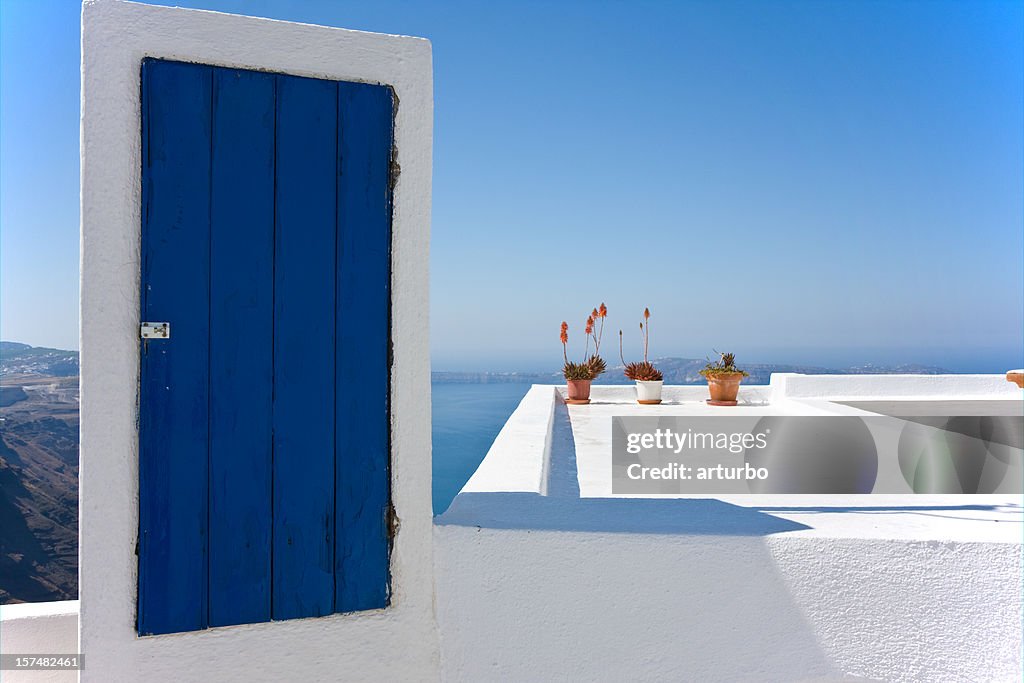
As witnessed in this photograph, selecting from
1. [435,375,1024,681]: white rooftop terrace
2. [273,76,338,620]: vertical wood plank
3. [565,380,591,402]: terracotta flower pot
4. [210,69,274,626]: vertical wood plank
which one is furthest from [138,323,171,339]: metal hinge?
[565,380,591,402]: terracotta flower pot

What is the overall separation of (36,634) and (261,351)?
4.41 ft

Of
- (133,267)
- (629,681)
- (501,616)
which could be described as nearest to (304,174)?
(133,267)

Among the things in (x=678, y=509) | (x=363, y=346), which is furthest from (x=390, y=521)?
(x=678, y=509)

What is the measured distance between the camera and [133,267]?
1.62 m

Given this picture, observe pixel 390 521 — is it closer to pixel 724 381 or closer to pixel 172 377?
pixel 172 377

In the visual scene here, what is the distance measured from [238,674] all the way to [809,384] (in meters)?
7.17

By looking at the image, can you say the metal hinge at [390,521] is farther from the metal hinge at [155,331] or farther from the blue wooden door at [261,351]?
the metal hinge at [155,331]

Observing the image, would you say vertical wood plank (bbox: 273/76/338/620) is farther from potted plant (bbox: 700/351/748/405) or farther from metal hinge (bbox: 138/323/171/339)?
potted plant (bbox: 700/351/748/405)

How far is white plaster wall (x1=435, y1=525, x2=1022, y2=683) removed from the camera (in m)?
1.55

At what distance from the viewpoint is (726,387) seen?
7207 mm

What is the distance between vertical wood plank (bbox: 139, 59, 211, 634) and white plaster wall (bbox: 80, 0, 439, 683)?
0.12 ft

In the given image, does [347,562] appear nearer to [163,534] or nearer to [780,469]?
[163,534]

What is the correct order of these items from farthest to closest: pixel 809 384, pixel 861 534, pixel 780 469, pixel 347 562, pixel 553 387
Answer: pixel 553 387
pixel 809 384
pixel 780 469
pixel 347 562
pixel 861 534

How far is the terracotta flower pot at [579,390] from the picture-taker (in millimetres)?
7297
